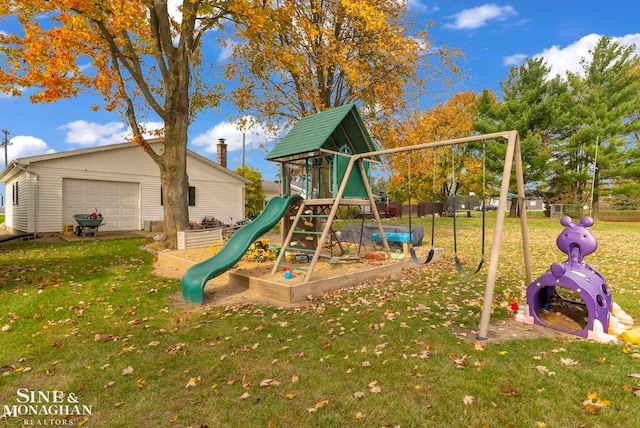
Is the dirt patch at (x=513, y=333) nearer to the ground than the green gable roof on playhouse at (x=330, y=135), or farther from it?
nearer to the ground

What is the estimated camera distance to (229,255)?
7191 millimetres

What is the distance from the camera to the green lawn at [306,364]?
2.95 metres

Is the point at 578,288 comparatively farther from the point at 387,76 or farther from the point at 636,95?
the point at 636,95

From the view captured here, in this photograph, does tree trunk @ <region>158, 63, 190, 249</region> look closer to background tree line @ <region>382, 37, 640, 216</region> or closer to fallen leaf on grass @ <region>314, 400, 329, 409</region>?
fallen leaf on grass @ <region>314, 400, 329, 409</region>

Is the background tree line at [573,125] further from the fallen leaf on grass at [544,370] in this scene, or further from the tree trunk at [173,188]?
the fallen leaf on grass at [544,370]

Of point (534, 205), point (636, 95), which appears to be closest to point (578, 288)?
point (636, 95)

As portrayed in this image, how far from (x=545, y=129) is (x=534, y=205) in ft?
155

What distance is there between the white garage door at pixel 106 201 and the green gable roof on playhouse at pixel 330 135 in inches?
551

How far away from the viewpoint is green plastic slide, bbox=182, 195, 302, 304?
6.42 meters

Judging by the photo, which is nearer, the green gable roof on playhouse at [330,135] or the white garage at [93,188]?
the green gable roof on playhouse at [330,135]

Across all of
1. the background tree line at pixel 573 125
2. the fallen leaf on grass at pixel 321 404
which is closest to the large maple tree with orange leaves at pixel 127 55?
the fallen leaf on grass at pixel 321 404

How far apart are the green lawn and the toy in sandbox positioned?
295 mm

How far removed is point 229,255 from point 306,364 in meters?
3.89

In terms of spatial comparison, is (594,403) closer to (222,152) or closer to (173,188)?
(173,188)
